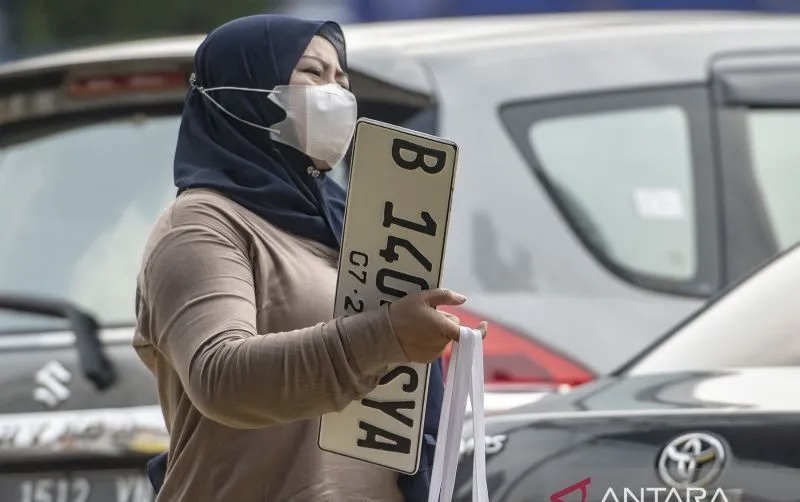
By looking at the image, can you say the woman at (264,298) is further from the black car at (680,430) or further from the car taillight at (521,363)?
the car taillight at (521,363)

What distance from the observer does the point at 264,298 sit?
2738 millimetres

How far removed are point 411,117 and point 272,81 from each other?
1.84 metres

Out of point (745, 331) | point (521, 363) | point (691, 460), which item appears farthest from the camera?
point (521, 363)

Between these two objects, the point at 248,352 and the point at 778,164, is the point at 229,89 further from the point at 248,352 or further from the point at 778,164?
the point at 778,164

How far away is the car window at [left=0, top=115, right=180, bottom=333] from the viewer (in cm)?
507

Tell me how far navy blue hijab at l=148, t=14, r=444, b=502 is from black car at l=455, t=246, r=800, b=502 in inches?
16.9

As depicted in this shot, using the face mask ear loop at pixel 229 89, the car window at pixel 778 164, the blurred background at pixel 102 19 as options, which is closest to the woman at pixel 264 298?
the face mask ear loop at pixel 229 89

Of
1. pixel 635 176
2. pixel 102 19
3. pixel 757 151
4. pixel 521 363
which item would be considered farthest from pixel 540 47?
pixel 102 19

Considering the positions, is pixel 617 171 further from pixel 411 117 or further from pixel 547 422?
pixel 547 422

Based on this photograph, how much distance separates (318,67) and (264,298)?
40 cm

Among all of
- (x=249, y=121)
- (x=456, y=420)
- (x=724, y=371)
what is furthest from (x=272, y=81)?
(x=724, y=371)

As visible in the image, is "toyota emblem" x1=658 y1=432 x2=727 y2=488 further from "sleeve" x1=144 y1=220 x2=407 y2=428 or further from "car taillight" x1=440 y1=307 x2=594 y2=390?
"car taillight" x1=440 y1=307 x2=594 y2=390

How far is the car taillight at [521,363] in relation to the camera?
177 inches

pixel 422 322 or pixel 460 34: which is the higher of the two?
pixel 422 322
